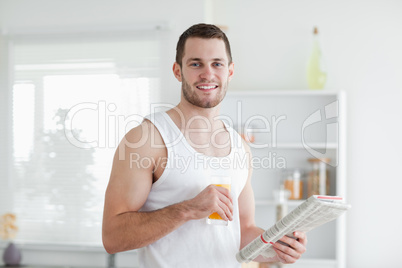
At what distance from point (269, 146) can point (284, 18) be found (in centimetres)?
98

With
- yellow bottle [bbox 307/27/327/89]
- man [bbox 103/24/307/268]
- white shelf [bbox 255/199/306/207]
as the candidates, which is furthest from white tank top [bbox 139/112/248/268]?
yellow bottle [bbox 307/27/327/89]

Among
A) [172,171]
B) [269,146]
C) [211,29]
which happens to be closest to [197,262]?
[172,171]

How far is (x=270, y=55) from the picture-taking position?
357 cm

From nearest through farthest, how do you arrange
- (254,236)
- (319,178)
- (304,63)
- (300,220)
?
1. (300,220)
2. (254,236)
3. (319,178)
4. (304,63)

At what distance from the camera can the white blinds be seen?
133 inches

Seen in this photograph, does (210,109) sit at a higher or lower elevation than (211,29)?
lower

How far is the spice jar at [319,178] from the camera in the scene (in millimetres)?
3254

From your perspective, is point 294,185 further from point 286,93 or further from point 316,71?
point 316,71

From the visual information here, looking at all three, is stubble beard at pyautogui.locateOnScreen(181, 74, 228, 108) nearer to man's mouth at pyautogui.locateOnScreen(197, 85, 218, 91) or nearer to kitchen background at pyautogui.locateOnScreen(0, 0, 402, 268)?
man's mouth at pyautogui.locateOnScreen(197, 85, 218, 91)

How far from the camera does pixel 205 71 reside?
139 cm

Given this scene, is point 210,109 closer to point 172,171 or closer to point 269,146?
point 172,171

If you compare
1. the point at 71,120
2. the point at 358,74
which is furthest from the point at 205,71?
the point at 358,74

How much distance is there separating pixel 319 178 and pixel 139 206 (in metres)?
2.18

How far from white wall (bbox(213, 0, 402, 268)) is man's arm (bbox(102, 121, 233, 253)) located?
2.36m
